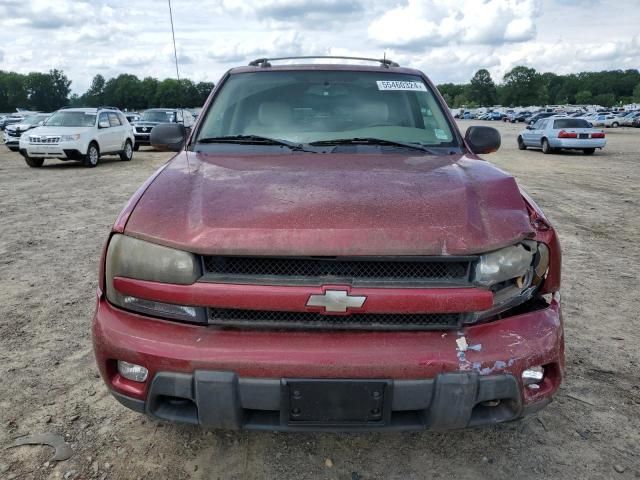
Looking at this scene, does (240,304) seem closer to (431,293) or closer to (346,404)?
(346,404)

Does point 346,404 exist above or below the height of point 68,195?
above

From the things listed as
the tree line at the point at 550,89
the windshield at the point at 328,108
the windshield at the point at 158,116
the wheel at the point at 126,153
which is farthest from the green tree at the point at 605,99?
the windshield at the point at 328,108

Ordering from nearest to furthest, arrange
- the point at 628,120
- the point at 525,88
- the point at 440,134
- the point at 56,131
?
the point at 440,134, the point at 56,131, the point at 628,120, the point at 525,88

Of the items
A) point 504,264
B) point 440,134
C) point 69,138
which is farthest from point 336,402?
point 69,138

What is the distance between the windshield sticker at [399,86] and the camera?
349 centimetres

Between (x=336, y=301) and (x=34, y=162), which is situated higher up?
(x=336, y=301)

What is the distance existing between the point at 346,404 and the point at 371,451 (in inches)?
26.8

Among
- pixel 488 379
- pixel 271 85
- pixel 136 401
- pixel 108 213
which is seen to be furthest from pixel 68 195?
pixel 488 379

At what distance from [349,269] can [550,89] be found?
6836 inches

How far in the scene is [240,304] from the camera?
1.91 m

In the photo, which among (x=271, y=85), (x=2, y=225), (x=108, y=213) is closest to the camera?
(x=271, y=85)

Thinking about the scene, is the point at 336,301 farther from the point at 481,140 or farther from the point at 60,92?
the point at 60,92

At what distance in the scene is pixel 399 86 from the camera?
3.50 m

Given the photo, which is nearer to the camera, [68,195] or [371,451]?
[371,451]
